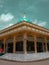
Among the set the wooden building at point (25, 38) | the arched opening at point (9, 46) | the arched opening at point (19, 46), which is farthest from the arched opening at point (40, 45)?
the arched opening at point (9, 46)

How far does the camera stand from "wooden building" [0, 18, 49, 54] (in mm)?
19902

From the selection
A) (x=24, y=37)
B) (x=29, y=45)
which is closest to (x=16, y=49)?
(x=29, y=45)

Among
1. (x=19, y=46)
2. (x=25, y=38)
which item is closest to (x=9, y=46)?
(x=19, y=46)

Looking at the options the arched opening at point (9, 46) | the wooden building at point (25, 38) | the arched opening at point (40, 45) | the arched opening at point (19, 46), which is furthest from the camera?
the arched opening at point (9, 46)

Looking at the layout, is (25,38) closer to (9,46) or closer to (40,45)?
(40,45)

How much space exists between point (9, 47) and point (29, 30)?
25.3ft

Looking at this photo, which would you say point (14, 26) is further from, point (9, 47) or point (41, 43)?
point (41, 43)

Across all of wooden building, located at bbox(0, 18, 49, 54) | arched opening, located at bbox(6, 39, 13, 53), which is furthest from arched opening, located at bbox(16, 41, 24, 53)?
arched opening, located at bbox(6, 39, 13, 53)

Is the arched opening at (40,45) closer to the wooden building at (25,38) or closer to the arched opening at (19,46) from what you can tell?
the wooden building at (25,38)

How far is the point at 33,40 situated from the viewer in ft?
73.8

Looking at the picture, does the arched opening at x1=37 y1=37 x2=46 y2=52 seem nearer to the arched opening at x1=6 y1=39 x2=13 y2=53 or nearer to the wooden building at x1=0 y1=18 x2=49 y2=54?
the wooden building at x1=0 y1=18 x2=49 y2=54

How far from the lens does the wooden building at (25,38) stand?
19.9 m

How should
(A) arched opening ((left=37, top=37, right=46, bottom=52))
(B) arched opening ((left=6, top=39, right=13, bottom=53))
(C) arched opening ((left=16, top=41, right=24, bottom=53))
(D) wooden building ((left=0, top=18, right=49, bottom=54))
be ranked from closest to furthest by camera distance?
(D) wooden building ((left=0, top=18, right=49, bottom=54)), (C) arched opening ((left=16, top=41, right=24, bottom=53)), (A) arched opening ((left=37, top=37, right=46, bottom=52)), (B) arched opening ((left=6, top=39, right=13, bottom=53))

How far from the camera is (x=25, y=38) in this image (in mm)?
19844
